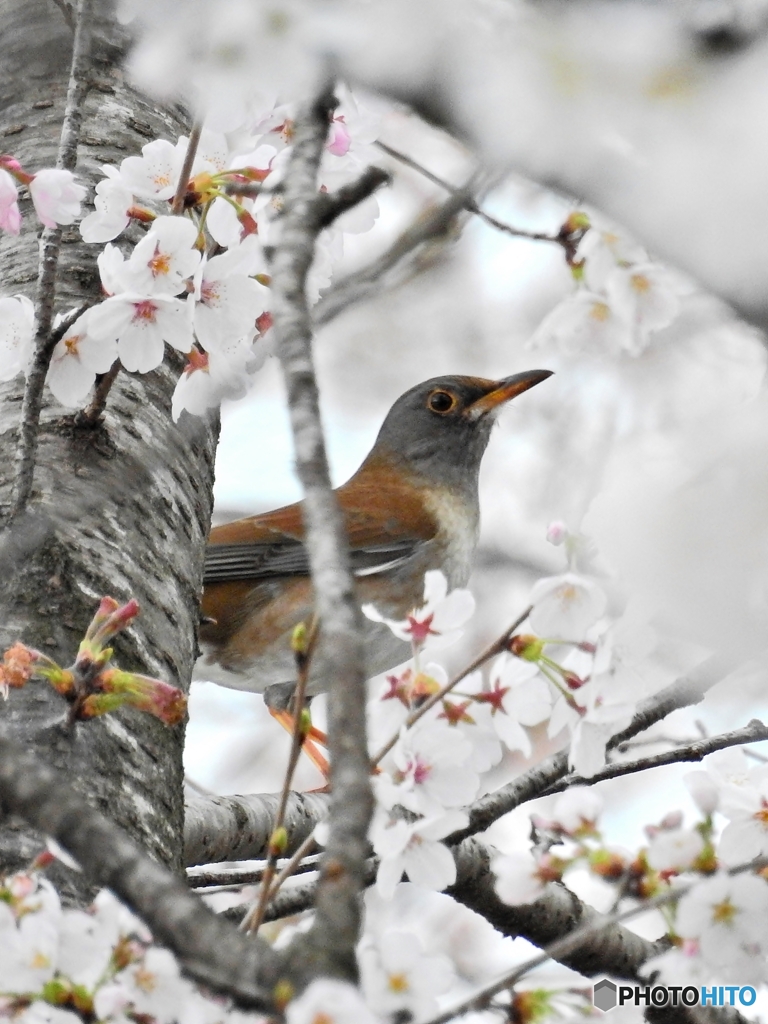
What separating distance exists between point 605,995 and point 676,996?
27 centimetres

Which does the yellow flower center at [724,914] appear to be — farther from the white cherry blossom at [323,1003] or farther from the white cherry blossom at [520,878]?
the white cherry blossom at [323,1003]

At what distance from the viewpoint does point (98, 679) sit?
157cm

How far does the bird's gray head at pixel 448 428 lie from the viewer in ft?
16.6

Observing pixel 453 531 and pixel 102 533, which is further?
pixel 453 531

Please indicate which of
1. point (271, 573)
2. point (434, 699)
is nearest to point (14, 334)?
point (434, 699)

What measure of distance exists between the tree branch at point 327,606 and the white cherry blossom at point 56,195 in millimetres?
763

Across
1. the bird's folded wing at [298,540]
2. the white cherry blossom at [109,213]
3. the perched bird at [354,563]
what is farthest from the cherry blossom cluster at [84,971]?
the bird's folded wing at [298,540]

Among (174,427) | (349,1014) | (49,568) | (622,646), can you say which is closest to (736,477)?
(622,646)

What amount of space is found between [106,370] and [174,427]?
42 centimetres

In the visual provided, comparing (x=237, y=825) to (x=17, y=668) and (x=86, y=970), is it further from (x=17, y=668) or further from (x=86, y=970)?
(x=86, y=970)

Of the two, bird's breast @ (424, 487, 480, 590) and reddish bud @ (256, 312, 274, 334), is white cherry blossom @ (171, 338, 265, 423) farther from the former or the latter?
bird's breast @ (424, 487, 480, 590)

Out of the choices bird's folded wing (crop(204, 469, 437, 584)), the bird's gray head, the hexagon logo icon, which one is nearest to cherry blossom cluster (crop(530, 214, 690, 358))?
the hexagon logo icon

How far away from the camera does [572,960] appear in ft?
7.95

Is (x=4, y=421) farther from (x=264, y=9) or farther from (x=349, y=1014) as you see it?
(x=349, y=1014)
